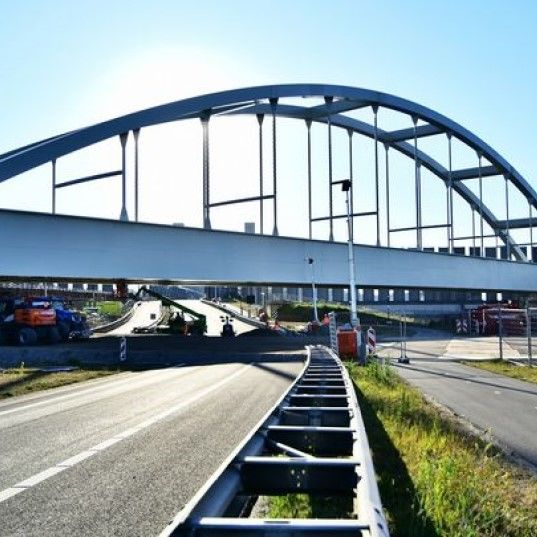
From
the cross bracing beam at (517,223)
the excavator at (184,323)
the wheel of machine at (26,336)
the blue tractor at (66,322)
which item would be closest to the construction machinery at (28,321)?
the wheel of machine at (26,336)

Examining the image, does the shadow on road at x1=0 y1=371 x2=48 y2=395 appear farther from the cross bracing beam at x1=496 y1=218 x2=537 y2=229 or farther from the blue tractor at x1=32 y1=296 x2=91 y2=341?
the cross bracing beam at x1=496 y1=218 x2=537 y2=229

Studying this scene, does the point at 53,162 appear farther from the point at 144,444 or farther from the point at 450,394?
the point at 144,444

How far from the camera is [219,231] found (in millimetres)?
38156

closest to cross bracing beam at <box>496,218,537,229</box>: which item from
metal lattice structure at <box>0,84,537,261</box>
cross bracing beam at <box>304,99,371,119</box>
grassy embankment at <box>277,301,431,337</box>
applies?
metal lattice structure at <box>0,84,537,261</box>

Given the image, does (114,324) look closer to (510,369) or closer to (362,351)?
(362,351)

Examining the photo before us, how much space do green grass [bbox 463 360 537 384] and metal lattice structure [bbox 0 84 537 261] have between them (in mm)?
18098

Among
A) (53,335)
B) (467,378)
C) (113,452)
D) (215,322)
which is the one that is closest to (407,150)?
(215,322)

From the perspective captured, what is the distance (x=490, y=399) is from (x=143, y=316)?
241 ft

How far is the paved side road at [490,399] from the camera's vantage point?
975cm

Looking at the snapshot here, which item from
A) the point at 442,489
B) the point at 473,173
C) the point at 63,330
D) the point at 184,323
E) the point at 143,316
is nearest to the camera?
the point at 442,489

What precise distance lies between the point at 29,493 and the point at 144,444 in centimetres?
266

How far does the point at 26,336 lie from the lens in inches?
1390

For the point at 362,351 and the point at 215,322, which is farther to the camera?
the point at 215,322

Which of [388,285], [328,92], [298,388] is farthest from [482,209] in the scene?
[298,388]
